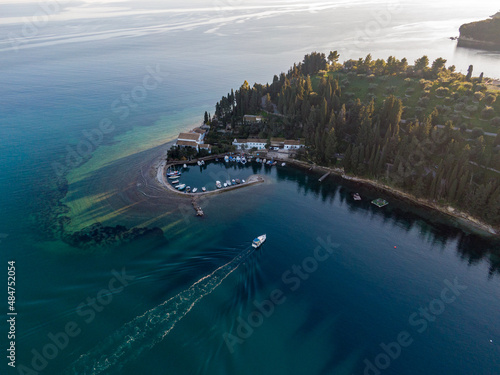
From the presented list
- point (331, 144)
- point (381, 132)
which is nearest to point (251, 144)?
point (331, 144)

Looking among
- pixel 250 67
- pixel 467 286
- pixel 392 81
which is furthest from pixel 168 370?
pixel 250 67

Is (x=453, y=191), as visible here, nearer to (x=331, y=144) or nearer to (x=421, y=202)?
(x=421, y=202)

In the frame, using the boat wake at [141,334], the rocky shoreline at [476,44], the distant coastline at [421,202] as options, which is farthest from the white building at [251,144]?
the rocky shoreline at [476,44]

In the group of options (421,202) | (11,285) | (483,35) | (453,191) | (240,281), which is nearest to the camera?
(11,285)

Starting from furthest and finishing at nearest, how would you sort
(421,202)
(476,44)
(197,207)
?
(476,44)
(421,202)
(197,207)

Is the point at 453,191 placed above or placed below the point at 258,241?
above

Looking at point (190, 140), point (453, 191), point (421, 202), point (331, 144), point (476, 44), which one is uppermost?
point (476, 44)
